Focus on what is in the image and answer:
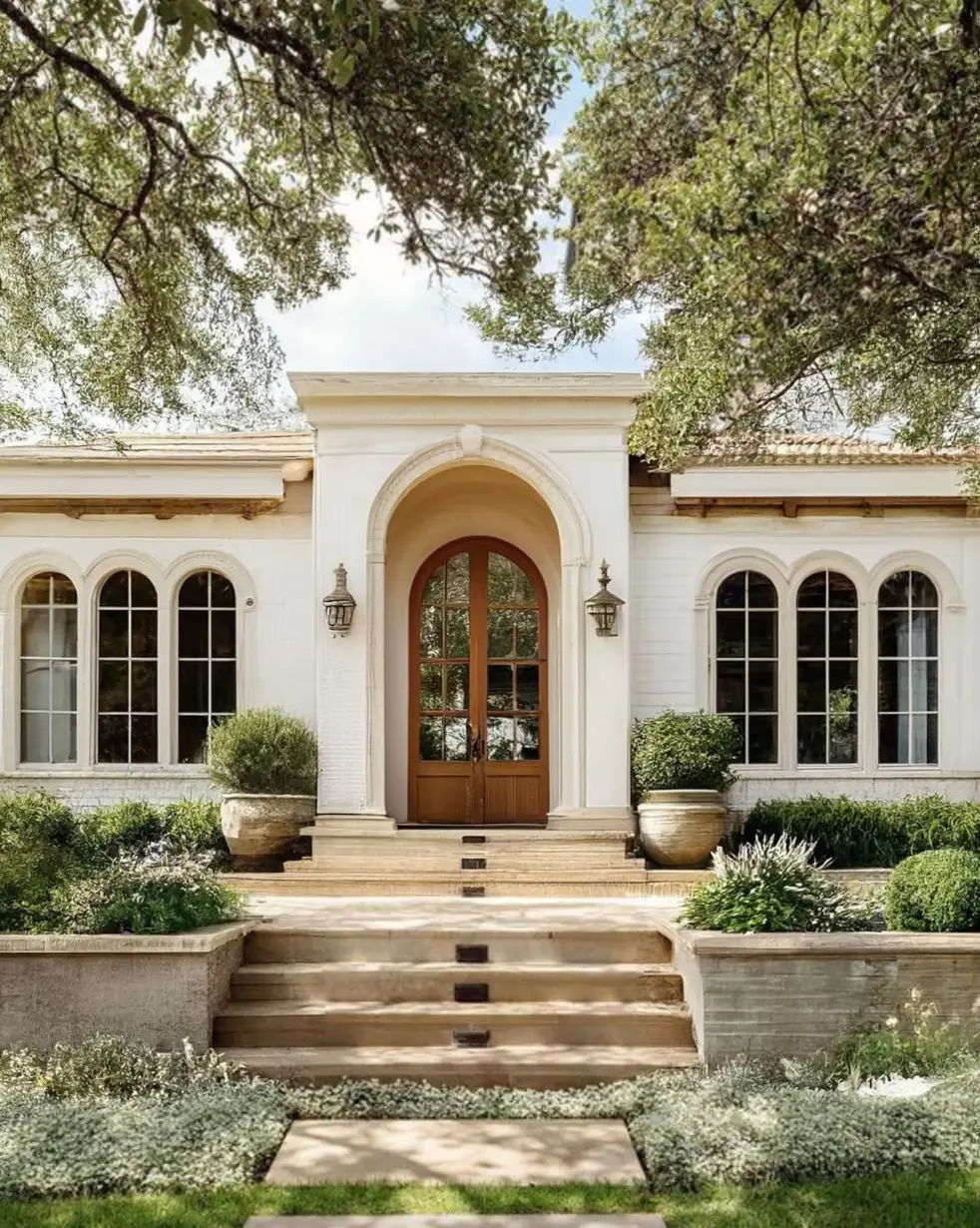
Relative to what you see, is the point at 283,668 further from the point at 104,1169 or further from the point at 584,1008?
the point at 104,1169

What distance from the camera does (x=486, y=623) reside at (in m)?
13.5

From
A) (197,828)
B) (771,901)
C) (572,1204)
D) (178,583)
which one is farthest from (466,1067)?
(178,583)

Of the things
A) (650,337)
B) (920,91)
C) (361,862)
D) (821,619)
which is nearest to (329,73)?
(920,91)

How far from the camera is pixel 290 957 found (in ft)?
25.8

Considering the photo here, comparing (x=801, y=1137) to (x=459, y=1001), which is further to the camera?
(x=459, y=1001)

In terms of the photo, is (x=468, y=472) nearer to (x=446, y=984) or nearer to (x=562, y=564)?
(x=562, y=564)

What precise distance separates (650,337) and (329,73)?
467 cm

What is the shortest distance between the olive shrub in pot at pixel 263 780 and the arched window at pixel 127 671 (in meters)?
1.50

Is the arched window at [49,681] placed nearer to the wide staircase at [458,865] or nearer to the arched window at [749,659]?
the wide staircase at [458,865]

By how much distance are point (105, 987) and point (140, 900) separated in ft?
1.88

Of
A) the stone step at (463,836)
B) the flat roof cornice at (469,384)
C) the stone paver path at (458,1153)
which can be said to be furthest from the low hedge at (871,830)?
the stone paver path at (458,1153)

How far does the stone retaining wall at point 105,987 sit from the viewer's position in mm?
6766

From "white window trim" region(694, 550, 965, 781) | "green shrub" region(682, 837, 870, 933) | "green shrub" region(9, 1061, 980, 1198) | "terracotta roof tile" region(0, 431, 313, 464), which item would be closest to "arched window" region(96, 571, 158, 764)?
"terracotta roof tile" region(0, 431, 313, 464)

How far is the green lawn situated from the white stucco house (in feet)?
24.5
